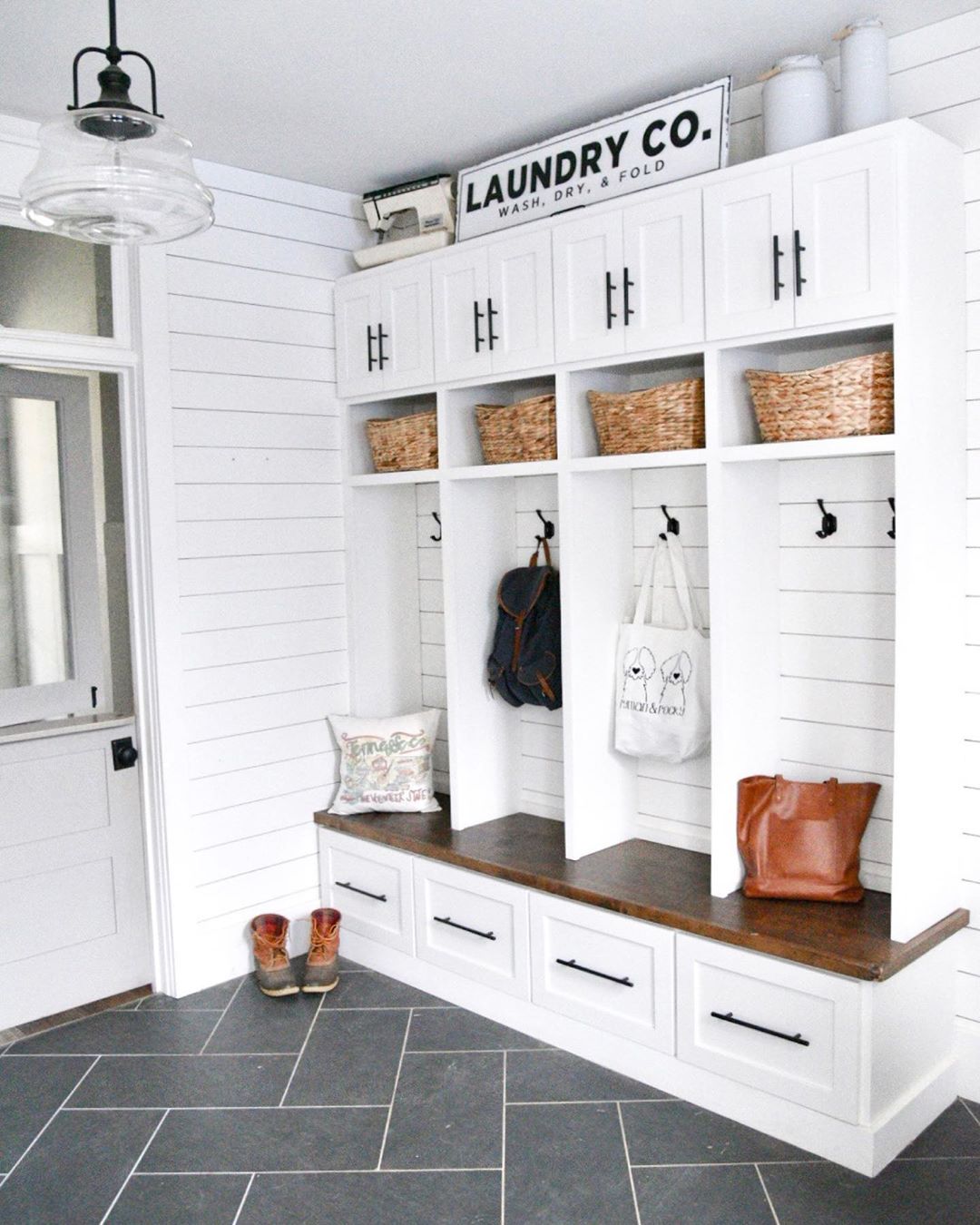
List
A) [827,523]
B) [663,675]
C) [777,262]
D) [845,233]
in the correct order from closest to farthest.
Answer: [845,233]
[777,262]
[827,523]
[663,675]

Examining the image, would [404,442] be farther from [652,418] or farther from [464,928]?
[464,928]

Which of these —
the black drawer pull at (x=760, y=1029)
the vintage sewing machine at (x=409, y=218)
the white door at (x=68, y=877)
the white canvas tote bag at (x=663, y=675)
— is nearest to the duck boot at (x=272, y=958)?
the white door at (x=68, y=877)

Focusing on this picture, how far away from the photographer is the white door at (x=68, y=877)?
3.51 meters

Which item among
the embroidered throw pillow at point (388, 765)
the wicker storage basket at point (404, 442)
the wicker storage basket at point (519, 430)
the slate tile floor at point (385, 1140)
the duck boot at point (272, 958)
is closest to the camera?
the slate tile floor at point (385, 1140)

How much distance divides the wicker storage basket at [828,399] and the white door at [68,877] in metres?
2.31

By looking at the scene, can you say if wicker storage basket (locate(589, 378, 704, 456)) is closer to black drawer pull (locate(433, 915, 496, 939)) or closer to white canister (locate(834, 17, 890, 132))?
white canister (locate(834, 17, 890, 132))

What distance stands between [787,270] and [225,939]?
9.18 ft

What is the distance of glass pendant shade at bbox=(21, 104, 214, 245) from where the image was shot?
1.89 meters

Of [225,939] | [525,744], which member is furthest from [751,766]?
[225,939]

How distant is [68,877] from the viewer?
363cm

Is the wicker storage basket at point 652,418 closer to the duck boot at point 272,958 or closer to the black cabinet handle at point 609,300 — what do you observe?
the black cabinet handle at point 609,300

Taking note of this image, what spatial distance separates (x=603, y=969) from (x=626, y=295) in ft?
6.24

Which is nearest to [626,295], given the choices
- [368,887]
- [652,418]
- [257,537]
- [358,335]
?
[652,418]

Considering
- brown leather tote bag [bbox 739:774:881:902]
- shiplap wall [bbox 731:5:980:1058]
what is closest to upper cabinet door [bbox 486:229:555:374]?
shiplap wall [bbox 731:5:980:1058]
